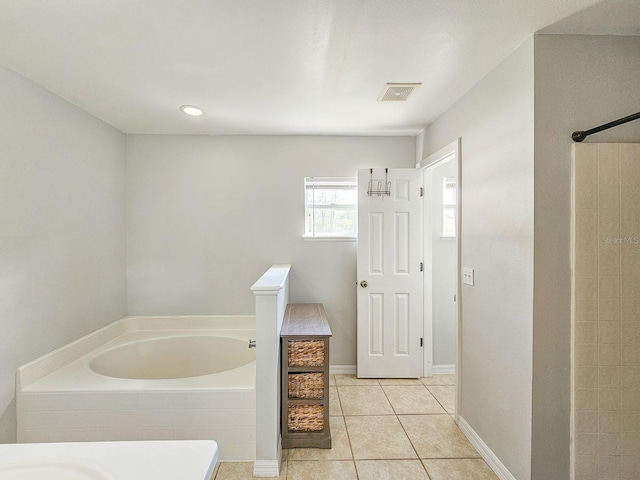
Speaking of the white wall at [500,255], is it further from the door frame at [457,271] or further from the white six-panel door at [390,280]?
the white six-panel door at [390,280]

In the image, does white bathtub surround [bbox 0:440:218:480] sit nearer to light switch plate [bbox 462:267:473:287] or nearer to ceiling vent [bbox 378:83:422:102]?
light switch plate [bbox 462:267:473:287]

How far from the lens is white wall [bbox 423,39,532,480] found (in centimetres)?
172

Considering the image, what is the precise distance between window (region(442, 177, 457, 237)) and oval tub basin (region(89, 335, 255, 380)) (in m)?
2.25

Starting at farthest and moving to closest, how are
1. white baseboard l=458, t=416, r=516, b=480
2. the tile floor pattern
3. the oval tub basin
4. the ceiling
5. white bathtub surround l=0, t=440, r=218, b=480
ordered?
the oval tub basin
the tile floor pattern
white baseboard l=458, t=416, r=516, b=480
the ceiling
white bathtub surround l=0, t=440, r=218, b=480

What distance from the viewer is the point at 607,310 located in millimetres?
1632

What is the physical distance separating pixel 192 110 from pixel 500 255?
8.06ft

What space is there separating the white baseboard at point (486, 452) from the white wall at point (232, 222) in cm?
126

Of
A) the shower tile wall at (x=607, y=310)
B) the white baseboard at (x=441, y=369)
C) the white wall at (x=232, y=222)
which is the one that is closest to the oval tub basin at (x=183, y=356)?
the white wall at (x=232, y=222)

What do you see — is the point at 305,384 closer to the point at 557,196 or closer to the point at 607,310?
the point at 607,310

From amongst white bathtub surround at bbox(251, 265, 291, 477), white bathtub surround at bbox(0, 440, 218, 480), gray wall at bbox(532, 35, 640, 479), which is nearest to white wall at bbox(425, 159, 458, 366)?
gray wall at bbox(532, 35, 640, 479)

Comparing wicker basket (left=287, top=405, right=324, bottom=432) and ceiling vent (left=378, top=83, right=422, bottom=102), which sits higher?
ceiling vent (left=378, top=83, right=422, bottom=102)

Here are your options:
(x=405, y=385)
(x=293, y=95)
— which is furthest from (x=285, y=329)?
(x=293, y=95)

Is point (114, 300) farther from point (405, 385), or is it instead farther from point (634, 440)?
point (634, 440)

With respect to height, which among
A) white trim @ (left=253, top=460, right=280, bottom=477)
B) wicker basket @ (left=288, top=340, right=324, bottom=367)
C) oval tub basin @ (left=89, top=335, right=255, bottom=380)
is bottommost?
white trim @ (left=253, top=460, right=280, bottom=477)
